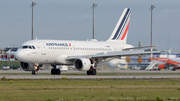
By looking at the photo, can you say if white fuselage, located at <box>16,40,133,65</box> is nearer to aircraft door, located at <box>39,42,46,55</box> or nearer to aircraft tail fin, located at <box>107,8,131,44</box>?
aircraft door, located at <box>39,42,46,55</box>

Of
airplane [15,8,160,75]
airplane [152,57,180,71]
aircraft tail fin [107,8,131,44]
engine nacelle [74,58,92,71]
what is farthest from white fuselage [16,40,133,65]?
airplane [152,57,180,71]

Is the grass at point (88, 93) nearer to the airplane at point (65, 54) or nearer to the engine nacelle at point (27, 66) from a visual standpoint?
the airplane at point (65, 54)

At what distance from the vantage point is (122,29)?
230ft

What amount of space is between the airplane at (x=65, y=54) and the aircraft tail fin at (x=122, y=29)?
193 inches

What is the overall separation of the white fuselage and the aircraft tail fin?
305 inches

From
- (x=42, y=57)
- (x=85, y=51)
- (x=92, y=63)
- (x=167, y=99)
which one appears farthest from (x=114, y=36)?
(x=167, y=99)

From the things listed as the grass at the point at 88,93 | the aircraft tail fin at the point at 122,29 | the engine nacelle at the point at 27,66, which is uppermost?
the aircraft tail fin at the point at 122,29

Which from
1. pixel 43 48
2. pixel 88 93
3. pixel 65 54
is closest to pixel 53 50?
pixel 43 48

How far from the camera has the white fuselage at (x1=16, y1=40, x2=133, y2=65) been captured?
169 ft

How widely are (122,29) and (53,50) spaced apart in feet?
67.6

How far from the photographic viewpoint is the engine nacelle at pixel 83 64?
52.1 meters

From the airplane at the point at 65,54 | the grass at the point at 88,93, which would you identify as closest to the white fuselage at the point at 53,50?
the airplane at the point at 65,54

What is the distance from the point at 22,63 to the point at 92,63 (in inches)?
451

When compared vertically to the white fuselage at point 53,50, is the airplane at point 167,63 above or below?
below
